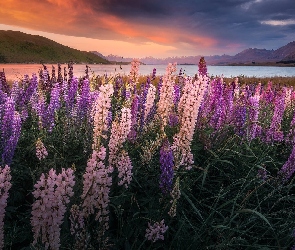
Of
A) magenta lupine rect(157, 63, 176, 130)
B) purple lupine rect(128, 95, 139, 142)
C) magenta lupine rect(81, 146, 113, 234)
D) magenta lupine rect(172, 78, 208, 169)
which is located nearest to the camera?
magenta lupine rect(81, 146, 113, 234)

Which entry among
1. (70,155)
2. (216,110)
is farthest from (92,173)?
(216,110)

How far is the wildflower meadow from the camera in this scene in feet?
9.14

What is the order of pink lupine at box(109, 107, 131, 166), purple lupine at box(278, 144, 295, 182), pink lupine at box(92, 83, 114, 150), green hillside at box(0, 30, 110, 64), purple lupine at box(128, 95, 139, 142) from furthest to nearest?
green hillside at box(0, 30, 110, 64) < purple lupine at box(128, 95, 139, 142) < purple lupine at box(278, 144, 295, 182) < pink lupine at box(92, 83, 114, 150) < pink lupine at box(109, 107, 131, 166)

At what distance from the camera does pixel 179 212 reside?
4.62m

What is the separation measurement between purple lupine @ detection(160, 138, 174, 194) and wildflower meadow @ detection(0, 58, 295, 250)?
12 mm

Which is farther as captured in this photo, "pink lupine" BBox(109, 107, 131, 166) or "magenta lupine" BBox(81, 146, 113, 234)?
"pink lupine" BBox(109, 107, 131, 166)

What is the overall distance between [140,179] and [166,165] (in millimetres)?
1241

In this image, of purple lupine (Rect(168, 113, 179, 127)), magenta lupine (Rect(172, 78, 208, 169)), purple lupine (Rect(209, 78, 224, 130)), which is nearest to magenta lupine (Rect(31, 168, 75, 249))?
magenta lupine (Rect(172, 78, 208, 169))

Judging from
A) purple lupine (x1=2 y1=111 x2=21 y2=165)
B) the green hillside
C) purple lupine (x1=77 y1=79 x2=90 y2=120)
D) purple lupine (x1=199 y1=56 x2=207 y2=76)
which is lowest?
purple lupine (x1=2 y1=111 x2=21 y2=165)

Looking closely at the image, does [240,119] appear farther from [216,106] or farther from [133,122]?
[133,122]

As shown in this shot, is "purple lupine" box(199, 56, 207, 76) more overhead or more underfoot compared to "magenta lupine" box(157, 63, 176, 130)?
more overhead

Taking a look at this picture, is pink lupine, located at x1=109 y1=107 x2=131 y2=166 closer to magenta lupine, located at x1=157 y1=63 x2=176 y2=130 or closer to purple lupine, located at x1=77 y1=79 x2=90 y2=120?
magenta lupine, located at x1=157 y1=63 x2=176 y2=130

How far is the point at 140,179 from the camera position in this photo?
4738 millimetres

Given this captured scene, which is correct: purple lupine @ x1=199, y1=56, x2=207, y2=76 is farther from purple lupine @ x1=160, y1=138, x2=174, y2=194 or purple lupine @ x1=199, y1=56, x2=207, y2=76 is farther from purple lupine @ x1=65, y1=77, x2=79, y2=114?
purple lupine @ x1=65, y1=77, x2=79, y2=114
